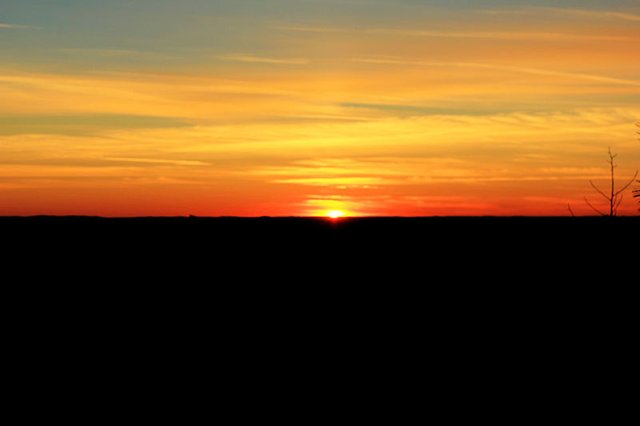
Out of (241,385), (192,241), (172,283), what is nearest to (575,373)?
(241,385)

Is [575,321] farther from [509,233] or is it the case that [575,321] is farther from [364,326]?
[509,233]

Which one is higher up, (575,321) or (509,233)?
(509,233)

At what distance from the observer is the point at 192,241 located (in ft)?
77.7

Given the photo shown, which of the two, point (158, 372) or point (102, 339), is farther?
point (102, 339)

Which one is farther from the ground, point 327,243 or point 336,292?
point 327,243

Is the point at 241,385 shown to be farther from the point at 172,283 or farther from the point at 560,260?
the point at 560,260

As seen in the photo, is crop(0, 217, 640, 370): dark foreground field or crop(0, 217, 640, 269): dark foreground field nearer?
A: crop(0, 217, 640, 370): dark foreground field

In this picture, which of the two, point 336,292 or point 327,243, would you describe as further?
point 327,243

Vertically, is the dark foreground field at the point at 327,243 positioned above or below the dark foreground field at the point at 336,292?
above

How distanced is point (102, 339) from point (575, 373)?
6.63 metres

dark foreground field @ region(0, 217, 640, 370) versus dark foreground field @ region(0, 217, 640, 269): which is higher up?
dark foreground field @ region(0, 217, 640, 269)

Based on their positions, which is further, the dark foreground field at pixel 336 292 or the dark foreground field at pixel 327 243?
the dark foreground field at pixel 327 243

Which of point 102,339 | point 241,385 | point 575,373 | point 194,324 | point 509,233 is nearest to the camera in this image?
point 241,385

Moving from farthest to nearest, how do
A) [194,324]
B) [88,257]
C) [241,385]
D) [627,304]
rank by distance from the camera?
1. [88,257]
2. [627,304]
3. [194,324]
4. [241,385]
